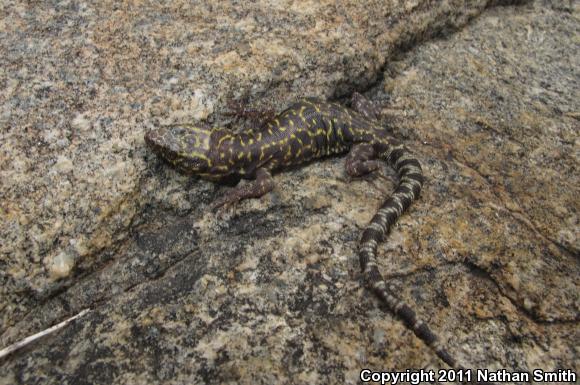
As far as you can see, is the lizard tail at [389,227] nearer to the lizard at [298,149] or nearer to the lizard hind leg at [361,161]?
the lizard at [298,149]

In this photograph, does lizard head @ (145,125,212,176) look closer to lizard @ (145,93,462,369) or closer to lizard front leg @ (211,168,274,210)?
lizard @ (145,93,462,369)

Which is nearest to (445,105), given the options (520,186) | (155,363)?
(520,186)

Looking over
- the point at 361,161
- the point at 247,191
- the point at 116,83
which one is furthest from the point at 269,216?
the point at 116,83

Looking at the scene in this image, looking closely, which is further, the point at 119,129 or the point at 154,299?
the point at 119,129

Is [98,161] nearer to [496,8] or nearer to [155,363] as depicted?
[155,363]

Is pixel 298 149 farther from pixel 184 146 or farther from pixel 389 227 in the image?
pixel 389 227

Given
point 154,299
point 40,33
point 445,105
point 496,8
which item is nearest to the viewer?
point 154,299

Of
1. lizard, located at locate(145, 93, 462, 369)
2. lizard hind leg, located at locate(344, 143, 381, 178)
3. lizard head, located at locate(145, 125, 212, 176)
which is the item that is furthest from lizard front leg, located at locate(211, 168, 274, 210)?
lizard hind leg, located at locate(344, 143, 381, 178)

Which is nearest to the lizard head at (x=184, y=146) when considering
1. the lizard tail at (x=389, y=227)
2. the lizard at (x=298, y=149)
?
the lizard at (x=298, y=149)
